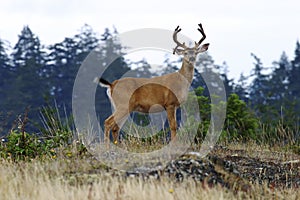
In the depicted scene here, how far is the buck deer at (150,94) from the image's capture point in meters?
12.1

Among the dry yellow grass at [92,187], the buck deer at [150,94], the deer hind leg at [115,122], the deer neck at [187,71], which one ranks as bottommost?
the dry yellow grass at [92,187]

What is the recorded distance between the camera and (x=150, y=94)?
12203mm

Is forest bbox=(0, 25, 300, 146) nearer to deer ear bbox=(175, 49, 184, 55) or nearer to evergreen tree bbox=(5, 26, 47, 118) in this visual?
evergreen tree bbox=(5, 26, 47, 118)

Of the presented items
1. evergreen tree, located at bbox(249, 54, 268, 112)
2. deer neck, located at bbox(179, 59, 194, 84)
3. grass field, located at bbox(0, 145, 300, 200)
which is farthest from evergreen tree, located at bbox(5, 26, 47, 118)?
grass field, located at bbox(0, 145, 300, 200)

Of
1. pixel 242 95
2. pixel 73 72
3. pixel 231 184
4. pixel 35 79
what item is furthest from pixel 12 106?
pixel 231 184

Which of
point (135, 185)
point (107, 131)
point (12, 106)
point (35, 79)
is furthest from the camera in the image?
point (35, 79)

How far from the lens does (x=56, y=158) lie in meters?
9.09

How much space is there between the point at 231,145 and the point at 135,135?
1910mm

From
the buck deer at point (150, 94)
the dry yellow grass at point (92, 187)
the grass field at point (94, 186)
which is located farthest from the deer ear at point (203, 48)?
the dry yellow grass at point (92, 187)

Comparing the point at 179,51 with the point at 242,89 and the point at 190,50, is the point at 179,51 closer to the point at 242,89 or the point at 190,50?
the point at 190,50

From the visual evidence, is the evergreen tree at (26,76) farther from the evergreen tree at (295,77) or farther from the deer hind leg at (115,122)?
Result: the deer hind leg at (115,122)

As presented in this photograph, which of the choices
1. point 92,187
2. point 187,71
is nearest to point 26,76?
point 187,71

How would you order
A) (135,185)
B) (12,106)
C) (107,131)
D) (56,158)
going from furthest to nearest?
(12,106), (107,131), (56,158), (135,185)

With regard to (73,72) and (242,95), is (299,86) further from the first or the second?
(73,72)
